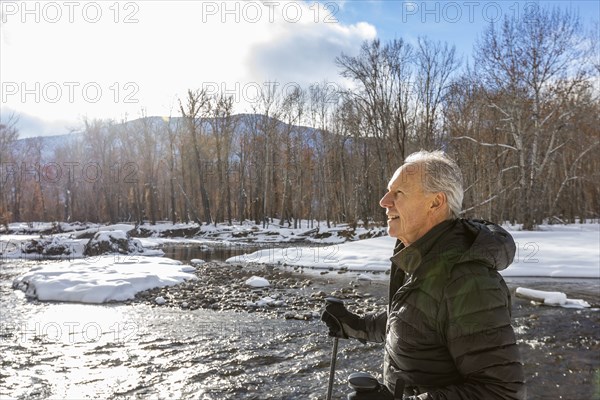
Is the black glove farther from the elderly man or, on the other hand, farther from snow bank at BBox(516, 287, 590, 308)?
snow bank at BBox(516, 287, 590, 308)

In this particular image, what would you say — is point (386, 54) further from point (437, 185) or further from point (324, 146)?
point (437, 185)

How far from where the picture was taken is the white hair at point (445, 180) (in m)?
1.94

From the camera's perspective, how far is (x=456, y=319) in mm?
1618

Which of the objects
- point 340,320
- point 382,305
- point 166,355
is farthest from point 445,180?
point 382,305

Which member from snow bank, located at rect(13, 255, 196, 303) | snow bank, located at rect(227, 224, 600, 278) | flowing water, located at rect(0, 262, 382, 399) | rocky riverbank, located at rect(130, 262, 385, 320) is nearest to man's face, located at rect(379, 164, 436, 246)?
flowing water, located at rect(0, 262, 382, 399)

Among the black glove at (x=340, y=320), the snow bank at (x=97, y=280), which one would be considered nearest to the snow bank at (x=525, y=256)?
the snow bank at (x=97, y=280)

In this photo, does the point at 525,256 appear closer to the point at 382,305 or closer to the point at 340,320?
the point at 382,305

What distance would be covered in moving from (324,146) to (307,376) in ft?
122

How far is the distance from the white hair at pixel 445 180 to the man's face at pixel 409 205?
31mm

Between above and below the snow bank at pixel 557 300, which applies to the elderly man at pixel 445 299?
above

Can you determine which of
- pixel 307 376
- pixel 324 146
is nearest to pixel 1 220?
pixel 324 146

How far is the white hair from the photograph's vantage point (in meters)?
1.94

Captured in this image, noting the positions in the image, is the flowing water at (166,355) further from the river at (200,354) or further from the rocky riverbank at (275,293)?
the rocky riverbank at (275,293)

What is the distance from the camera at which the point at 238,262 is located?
61.4 ft
